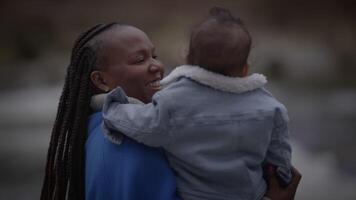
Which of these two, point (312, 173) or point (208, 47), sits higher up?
point (208, 47)

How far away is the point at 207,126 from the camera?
120 cm

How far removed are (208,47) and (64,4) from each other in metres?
2.24

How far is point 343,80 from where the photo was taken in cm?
344

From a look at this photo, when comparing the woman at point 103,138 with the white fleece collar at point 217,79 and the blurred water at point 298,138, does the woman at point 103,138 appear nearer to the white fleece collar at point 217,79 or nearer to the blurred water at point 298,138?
the white fleece collar at point 217,79

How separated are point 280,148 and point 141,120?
0.30 m

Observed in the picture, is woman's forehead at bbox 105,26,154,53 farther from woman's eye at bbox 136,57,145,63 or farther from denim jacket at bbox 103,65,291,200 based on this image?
denim jacket at bbox 103,65,291,200

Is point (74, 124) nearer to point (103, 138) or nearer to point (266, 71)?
point (103, 138)

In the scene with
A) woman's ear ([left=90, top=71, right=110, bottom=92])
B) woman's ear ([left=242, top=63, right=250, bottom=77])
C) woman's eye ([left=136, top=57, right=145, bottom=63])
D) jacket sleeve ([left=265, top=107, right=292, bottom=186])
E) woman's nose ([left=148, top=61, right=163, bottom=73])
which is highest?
woman's ear ([left=242, top=63, right=250, bottom=77])

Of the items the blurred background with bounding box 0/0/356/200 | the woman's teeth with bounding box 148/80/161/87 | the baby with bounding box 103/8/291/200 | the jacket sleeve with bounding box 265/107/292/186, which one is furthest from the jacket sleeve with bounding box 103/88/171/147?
the blurred background with bounding box 0/0/356/200

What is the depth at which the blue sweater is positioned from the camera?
123 centimetres

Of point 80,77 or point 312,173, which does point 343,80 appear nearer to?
point 312,173

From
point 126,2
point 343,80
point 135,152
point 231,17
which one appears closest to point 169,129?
point 135,152

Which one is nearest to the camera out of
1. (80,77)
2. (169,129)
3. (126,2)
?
(169,129)

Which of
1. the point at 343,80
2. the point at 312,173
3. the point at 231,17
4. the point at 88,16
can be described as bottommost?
the point at 312,173
